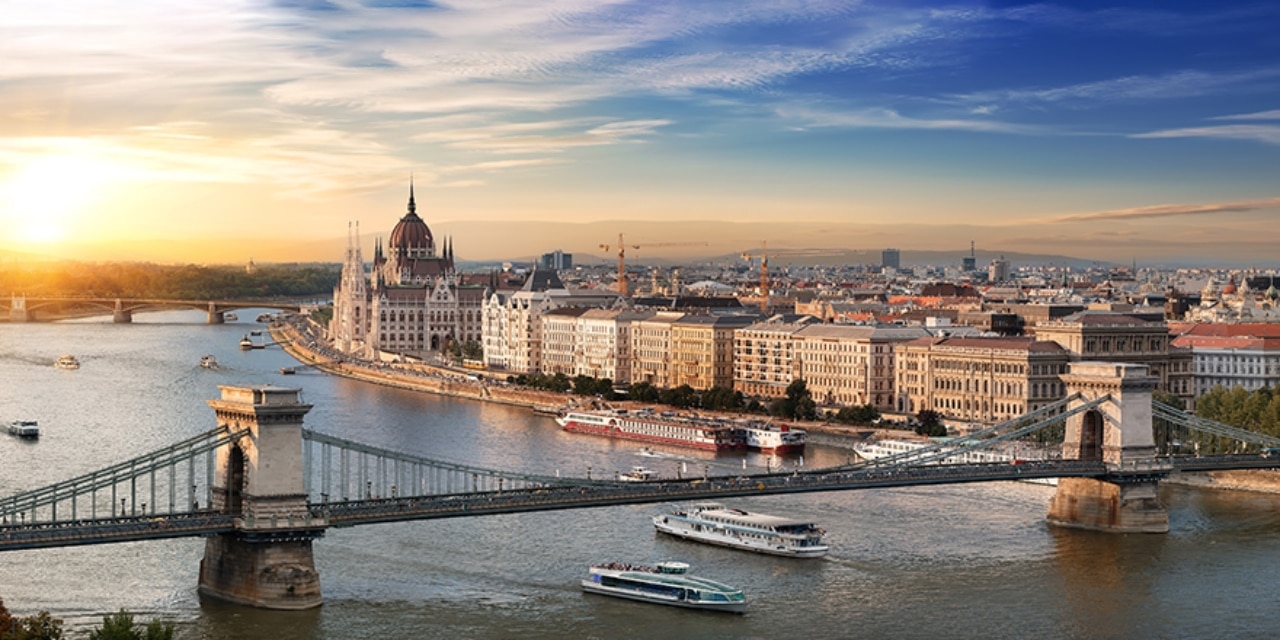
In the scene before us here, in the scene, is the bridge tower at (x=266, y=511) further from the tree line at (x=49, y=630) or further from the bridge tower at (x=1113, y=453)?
the bridge tower at (x=1113, y=453)

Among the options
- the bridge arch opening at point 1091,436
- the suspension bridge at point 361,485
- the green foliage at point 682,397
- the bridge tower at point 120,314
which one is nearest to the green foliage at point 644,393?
the green foliage at point 682,397

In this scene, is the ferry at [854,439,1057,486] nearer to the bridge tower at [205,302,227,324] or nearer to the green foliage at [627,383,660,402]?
the green foliage at [627,383,660,402]

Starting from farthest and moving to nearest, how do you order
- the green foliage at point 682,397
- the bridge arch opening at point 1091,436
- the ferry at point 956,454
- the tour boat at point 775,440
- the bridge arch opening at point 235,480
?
the green foliage at point 682,397
the tour boat at point 775,440
the ferry at point 956,454
the bridge arch opening at point 1091,436
the bridge arch opening at point 235,480

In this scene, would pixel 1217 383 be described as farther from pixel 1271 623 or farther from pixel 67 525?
pixel 67 525

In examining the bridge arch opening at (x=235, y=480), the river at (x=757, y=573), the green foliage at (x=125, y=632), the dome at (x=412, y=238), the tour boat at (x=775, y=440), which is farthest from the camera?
the dome at (x=412, y=238)

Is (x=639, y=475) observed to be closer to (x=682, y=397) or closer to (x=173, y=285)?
(x=682, y=397)

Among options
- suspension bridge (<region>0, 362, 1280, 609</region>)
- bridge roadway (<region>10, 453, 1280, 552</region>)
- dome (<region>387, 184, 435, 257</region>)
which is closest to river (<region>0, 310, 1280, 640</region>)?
suspension bridge (<region>0, 362, 1280, 609</region>)
